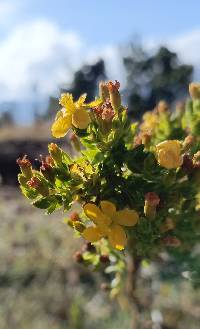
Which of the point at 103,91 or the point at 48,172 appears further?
the point at 103,91

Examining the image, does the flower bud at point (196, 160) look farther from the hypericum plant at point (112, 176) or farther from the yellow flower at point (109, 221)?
the yellow flower at point (109, 221)

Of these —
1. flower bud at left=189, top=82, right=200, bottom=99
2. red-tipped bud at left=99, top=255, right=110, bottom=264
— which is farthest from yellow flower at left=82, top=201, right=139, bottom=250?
flower bud at left=189, top=82, right=200, bottom=99

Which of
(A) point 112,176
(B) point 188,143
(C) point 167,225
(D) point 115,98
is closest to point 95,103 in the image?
(D) point 115,98

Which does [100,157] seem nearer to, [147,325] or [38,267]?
[147,325]

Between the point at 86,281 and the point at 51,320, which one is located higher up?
the point at 86,281

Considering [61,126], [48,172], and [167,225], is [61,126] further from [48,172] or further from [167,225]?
[167,225]

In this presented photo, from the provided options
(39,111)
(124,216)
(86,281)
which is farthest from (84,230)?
(39,111)
